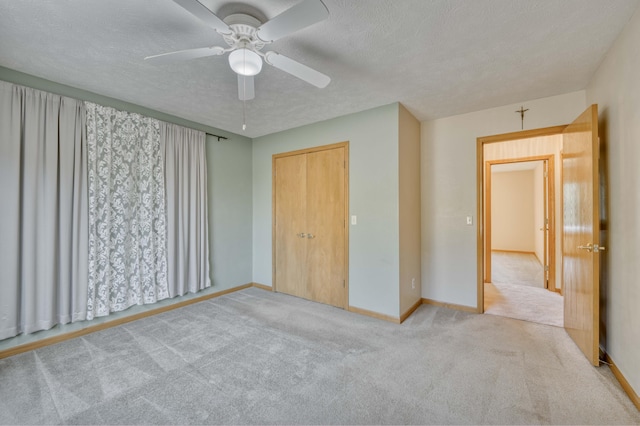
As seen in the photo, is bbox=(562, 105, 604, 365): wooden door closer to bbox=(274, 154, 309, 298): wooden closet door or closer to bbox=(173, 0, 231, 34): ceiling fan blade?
bbox=(173, 0, 231, 34): ceiling fan blade

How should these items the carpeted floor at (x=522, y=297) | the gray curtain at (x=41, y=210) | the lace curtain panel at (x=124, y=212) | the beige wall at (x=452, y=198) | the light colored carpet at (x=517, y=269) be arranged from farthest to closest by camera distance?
the light colored carpet at (x=517, y=269) → the beige wall at (x=452, y=198) → the carpeted floor at (x=522, y=297) → the lace curtain panel at (x=124, y=212) → the gray curtain at (x=41, y=210)

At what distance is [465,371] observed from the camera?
2080 mm

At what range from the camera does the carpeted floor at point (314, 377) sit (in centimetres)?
166

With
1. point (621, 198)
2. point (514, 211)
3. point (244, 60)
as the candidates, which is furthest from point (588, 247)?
point (514, 211)

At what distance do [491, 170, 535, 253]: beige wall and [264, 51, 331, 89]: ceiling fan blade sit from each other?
829 centimetres

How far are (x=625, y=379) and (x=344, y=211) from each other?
104 inches

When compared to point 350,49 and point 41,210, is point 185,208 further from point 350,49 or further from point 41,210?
point 350,49

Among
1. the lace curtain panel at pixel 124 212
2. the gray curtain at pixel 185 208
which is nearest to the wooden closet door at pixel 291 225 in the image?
the gray curtain at pixel 185 208

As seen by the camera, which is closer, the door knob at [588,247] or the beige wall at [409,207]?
the door knob at [588,247]

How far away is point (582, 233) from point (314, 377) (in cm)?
246

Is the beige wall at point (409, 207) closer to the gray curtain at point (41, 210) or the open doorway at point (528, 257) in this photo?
the open doorway at point (528, 257)

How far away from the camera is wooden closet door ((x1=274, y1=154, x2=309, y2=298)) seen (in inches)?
152

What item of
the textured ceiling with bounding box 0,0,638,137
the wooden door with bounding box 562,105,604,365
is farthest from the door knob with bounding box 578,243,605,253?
the textured ceiling with bounding box 0,0,638,137

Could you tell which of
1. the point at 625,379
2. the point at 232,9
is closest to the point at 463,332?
the point at 625,379
